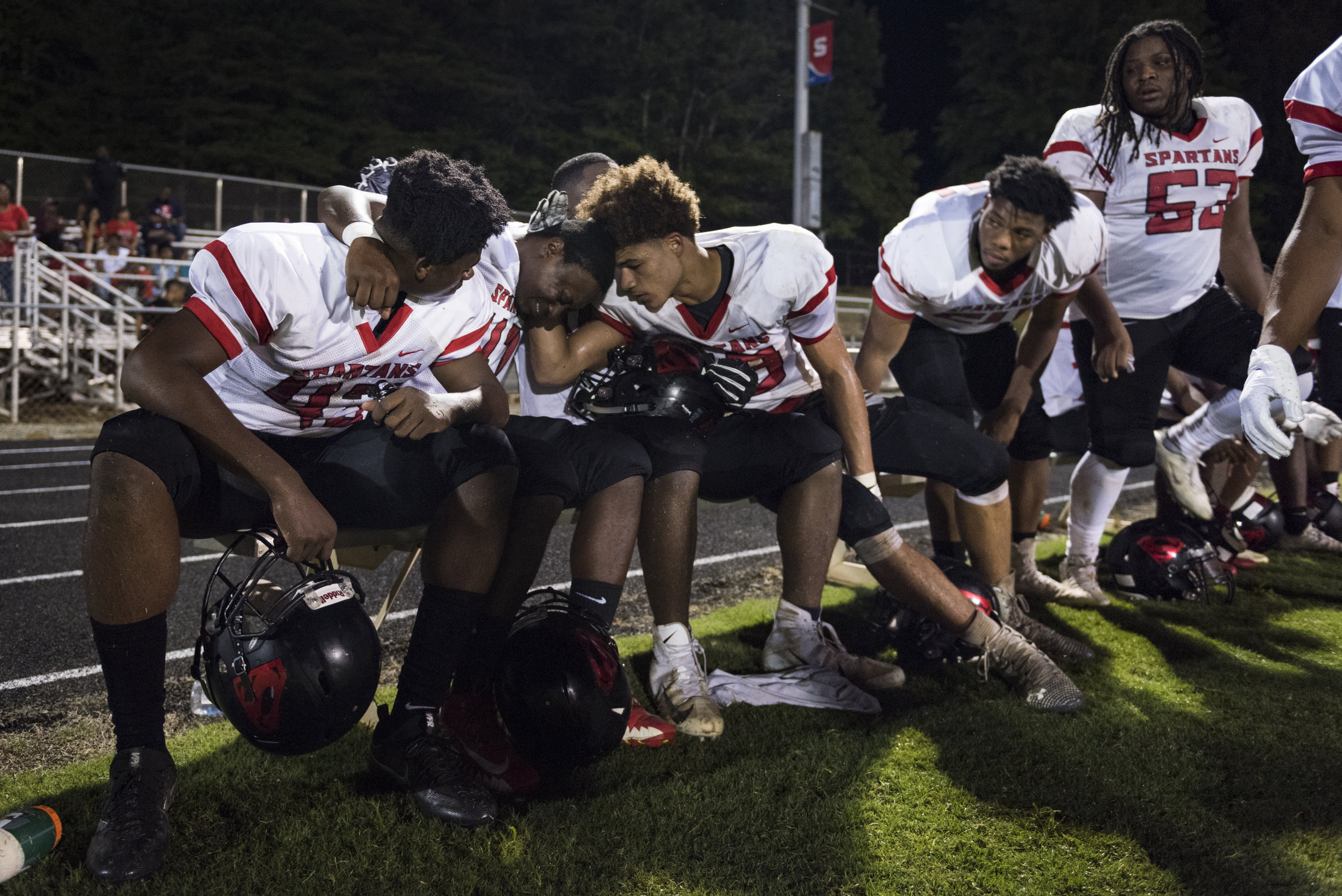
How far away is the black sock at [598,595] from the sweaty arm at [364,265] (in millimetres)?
846

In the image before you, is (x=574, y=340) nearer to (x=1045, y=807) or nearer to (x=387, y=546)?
(x=387, y=546)

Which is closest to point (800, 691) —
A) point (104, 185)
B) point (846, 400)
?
point (846, 400)

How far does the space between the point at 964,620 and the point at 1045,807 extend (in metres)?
0.77

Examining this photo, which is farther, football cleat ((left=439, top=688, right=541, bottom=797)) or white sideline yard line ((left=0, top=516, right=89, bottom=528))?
white sideline yard line ((left=0, top=516, right=89, bottom=528))

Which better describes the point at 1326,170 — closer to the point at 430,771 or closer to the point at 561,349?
the point at 561,349

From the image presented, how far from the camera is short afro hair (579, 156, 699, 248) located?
9.39 ft

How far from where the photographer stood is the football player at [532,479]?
2.40m

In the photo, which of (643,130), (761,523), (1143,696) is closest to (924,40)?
(643,130)

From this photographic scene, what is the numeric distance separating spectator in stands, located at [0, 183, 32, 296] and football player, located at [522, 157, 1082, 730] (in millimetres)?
10395

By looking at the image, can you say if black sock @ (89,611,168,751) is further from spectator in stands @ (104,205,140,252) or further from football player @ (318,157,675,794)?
spectator in stands @ (104,205,140,252)

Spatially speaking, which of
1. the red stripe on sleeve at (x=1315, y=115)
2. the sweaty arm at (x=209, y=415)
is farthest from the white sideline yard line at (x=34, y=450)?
the red stripe on sleeve at (x=1315, y=115)

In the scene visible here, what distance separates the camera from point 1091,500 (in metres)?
4.20

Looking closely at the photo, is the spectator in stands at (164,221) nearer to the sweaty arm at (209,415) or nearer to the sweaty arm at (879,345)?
the sweaty arm at (879,345)

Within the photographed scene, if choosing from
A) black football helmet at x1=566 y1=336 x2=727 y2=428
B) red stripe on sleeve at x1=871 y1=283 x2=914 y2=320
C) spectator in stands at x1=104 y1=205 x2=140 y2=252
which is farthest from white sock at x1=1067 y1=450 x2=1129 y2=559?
spectator in stands at x1=104 y1=205 x2=140 y2=252
